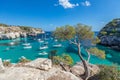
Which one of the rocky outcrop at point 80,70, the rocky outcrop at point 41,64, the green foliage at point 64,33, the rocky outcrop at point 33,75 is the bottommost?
the rocky outcrop at point 80,70

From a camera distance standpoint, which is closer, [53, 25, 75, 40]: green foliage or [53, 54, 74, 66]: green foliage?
[53, 25, 75, 40]: green foliage

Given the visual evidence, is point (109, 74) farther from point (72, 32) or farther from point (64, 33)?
point (64, 33)

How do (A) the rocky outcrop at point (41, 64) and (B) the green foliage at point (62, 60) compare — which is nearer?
(A) the rocky outcrop at point (41, 64)

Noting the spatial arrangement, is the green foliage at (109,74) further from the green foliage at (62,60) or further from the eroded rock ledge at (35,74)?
the green foliage at (62,60)

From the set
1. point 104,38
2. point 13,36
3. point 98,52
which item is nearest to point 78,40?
point 98,52

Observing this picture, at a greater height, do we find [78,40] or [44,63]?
[78,40]

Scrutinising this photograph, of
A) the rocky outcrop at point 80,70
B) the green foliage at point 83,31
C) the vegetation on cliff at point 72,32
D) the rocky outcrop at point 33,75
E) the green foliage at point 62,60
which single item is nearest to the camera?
the rocky outcrop at point 33,75

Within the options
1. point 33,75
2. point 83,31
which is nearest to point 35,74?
point 33,75

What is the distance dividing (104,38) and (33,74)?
12455cm

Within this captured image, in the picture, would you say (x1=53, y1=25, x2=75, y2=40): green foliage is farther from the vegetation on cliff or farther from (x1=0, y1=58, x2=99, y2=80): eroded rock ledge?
(x1=0, y1=58, x2=99, y2=80): eroded rock ledge

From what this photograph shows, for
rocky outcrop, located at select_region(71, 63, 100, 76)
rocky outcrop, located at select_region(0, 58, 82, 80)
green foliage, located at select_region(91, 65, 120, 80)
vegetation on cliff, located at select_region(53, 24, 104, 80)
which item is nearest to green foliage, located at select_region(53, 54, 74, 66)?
rocky outcrop, located at select_region(71, 63, 100, 76)

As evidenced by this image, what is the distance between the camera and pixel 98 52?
3041 cm

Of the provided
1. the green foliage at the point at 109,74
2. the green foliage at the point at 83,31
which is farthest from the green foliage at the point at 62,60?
the green foliage at the point at 109,74

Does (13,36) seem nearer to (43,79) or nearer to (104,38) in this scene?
(104,38)
